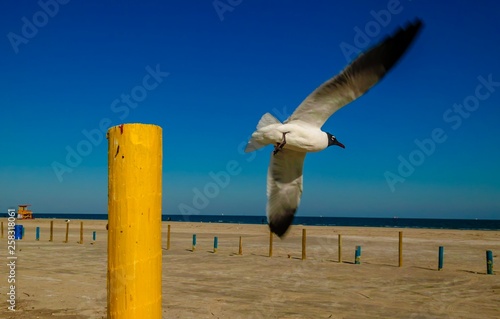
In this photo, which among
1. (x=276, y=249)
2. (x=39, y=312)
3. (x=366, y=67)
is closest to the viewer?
(x=366, y=67)

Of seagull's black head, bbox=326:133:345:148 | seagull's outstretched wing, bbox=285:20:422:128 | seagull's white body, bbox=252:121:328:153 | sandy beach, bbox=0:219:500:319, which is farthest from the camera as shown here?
sandy beach, bbox=0:219:500:319

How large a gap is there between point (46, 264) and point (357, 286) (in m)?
11.0

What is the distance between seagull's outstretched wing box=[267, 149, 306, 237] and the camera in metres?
4.22

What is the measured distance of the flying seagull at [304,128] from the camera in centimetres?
380

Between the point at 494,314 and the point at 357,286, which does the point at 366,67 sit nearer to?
the point at 494,314

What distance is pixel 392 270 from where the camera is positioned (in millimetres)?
19094

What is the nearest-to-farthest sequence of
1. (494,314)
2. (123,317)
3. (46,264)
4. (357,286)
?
(123,317) < (494,314) < (357,286) < (46,264)

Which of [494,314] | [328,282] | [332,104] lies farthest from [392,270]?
[332,104]

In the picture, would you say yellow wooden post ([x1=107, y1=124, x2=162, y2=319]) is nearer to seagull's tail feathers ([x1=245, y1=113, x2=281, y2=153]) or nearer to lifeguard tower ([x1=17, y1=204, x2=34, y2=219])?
seagull's tail feathers ([x1=245, y1=113, x2=281, y2=153])

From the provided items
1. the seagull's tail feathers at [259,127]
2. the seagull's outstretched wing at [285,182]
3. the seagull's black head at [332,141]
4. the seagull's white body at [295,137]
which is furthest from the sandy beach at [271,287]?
the seagull's white body at [295,137]

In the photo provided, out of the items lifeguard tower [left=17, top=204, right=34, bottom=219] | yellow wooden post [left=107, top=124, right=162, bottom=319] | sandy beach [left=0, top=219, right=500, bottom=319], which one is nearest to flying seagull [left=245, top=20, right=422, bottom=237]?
yellow wooden post [left=107, top=124, right=162, bottom=319]

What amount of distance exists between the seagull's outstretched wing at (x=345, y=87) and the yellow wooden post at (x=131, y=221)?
5.30 ft

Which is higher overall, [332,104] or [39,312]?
[332,104]

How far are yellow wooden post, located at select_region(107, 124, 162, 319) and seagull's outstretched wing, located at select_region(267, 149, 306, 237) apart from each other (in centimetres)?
148
